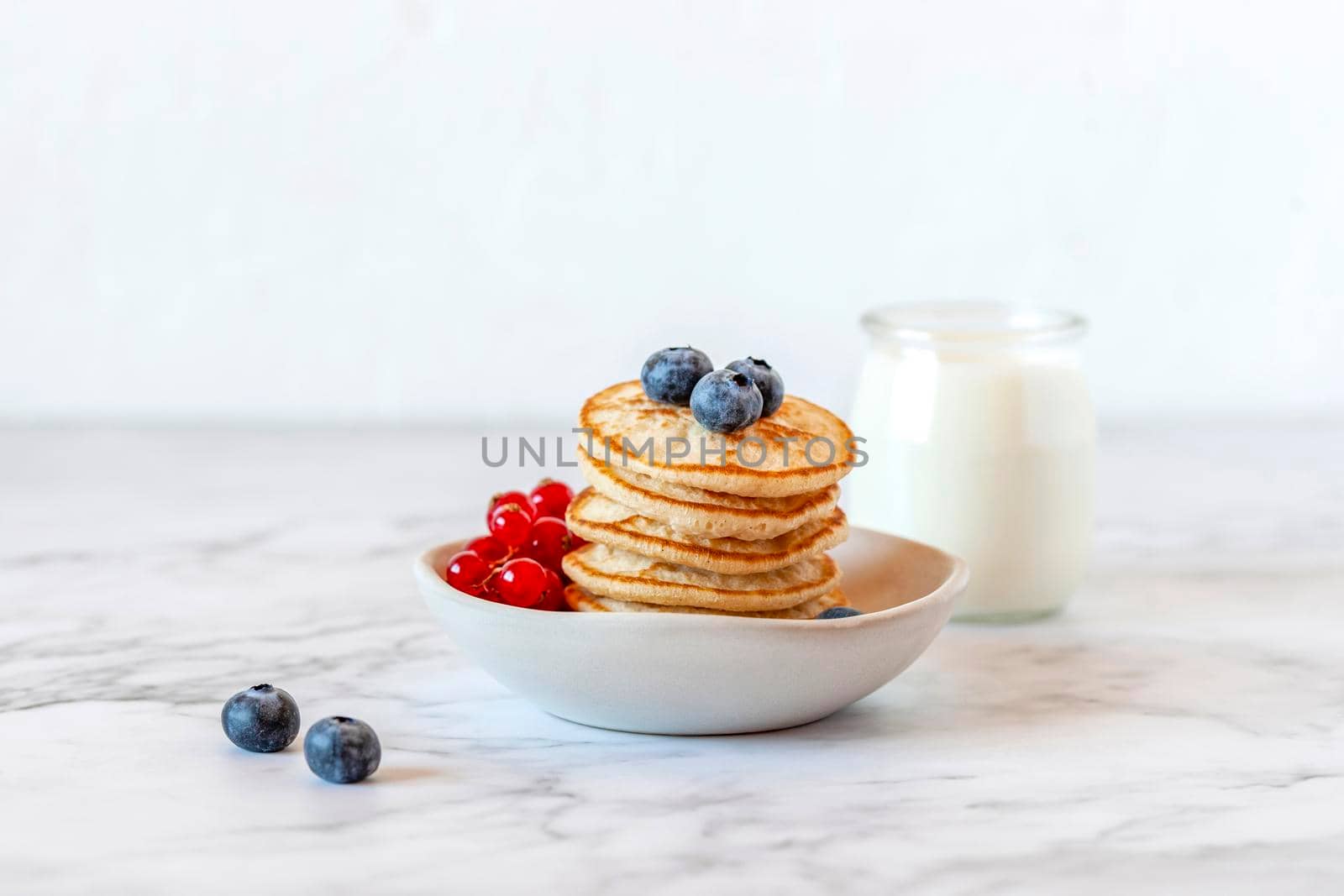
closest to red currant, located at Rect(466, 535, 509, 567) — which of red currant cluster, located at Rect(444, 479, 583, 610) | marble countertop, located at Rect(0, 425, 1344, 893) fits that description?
red currant cluster, located at Rect(444, 479, 583, 610)

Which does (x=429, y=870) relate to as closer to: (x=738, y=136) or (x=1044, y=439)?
(x=1044, y=439)

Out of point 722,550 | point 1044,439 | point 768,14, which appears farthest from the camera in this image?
point 768,14

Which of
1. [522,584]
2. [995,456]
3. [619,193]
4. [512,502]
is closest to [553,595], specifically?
[522,584]

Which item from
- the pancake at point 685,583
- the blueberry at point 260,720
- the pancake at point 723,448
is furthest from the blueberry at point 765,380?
the blueberry at point 260,720

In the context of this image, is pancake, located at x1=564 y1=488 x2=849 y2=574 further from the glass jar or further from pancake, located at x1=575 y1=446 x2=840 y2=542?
the glass jar

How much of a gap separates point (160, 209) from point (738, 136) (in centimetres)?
102

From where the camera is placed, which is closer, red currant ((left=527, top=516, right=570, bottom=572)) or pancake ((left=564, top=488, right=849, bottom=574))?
pancake ((left=564, top=488, right=849, bottom=574))

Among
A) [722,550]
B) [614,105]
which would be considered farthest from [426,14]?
[722,550]

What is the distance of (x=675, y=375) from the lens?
1.19 m

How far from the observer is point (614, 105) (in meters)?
2.50

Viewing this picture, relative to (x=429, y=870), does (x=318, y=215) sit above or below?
above

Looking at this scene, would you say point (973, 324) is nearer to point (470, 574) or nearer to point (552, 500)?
point (552, 500)

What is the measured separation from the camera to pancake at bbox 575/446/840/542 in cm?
113

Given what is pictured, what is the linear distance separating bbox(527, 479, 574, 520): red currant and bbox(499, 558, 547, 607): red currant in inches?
6.4
